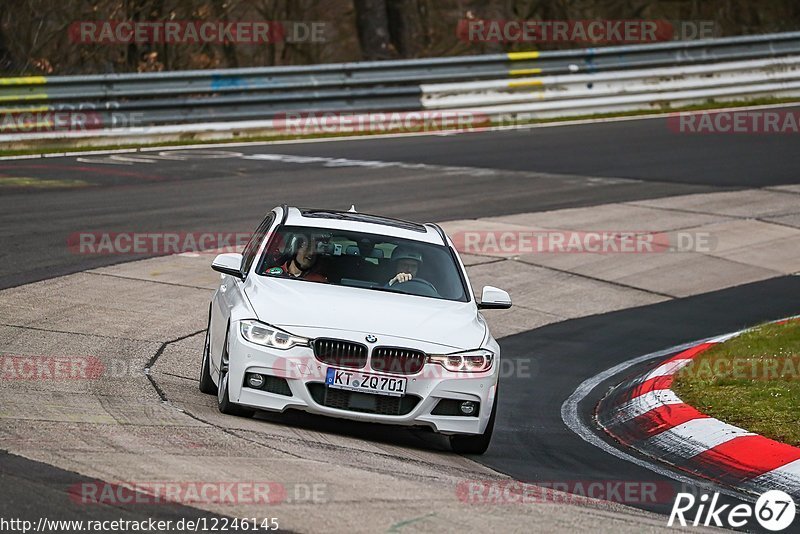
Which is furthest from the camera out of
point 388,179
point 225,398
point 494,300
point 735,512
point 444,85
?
point 444,85

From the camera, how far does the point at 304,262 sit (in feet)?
31.8

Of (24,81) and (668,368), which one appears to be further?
(24,81)

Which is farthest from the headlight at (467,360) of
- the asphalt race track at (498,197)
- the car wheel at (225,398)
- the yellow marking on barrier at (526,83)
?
the yellow marking on barrier at (526,83)

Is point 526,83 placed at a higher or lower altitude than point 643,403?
higher

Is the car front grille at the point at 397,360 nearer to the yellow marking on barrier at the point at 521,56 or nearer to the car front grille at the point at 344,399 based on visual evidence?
the car front grille at the point at 344,399

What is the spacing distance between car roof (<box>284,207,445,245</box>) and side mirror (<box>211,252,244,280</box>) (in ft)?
1.99

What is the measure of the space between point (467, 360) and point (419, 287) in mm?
1107

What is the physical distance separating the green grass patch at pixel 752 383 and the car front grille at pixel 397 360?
253 cm

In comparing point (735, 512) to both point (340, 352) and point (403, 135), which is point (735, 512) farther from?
point (403, 135)

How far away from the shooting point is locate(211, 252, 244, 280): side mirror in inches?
374

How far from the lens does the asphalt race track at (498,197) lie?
380 inches

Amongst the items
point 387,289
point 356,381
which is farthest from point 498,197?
point 356,381

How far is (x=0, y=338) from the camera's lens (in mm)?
10859

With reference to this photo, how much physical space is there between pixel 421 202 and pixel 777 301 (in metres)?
5.75
